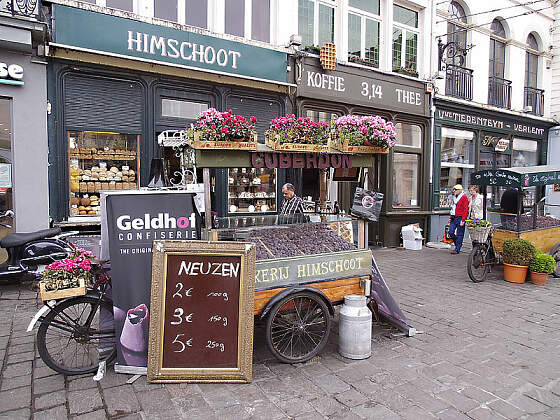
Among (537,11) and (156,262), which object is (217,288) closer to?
(156,262)

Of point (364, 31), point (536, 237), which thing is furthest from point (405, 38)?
point (536, 237)

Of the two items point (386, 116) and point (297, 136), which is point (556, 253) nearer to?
point (386, 116)

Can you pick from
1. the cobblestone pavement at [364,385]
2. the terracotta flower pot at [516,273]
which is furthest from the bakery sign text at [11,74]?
the terracotta flower pot at [516,273]

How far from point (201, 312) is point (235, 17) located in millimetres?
7875

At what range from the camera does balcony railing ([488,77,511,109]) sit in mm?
15109

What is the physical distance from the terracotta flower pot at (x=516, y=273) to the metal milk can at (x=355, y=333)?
4.96 meters

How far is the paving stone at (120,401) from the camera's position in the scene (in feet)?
10.9

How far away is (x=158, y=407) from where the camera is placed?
3.38m

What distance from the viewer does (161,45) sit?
8.24m

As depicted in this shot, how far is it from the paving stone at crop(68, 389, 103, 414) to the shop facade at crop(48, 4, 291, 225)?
15.9 ft

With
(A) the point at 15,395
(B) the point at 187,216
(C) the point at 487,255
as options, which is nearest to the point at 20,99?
(B) the point at 187,216

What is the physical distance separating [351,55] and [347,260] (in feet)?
27.5

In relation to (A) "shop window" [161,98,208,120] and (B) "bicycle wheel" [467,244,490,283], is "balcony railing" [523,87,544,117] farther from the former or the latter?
(A) "shop window" [161,98,208,120]

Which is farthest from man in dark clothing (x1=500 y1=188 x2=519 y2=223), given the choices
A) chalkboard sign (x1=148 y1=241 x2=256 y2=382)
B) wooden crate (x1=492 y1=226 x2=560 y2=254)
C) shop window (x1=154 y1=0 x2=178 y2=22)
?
shop window (x1=154 y1=0 x2=178 y2=22)
